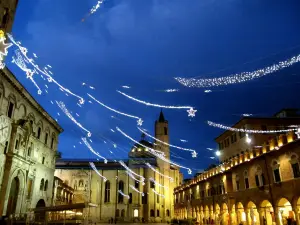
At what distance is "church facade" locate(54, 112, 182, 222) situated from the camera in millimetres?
56688

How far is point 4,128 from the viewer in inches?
934

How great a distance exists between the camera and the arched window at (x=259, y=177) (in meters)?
25.2

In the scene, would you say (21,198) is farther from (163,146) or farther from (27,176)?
(163,146)

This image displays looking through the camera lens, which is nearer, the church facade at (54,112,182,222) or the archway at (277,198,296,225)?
the archway at (277,198,296,225)

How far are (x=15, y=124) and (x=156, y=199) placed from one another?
40.5 meters

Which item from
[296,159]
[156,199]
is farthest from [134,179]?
[296,159]

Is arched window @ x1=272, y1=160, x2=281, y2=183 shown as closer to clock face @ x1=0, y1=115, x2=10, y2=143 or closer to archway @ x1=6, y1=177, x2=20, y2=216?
clock face @ x1=0, y1=115, x2=10, y2=143

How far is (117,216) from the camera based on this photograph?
56250mm

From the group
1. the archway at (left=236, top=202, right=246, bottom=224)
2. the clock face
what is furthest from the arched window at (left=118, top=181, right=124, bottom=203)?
the clock face

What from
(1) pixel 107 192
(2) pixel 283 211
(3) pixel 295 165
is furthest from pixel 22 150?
(1) pixel 107 192

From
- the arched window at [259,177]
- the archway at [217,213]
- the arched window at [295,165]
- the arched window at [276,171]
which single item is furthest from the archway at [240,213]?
the arched window at [295,165]

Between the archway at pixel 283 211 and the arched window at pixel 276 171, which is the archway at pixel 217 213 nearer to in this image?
the archway at pixel 283 211

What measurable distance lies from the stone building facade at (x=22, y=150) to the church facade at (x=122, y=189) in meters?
23.8

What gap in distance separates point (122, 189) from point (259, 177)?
38149 mm
